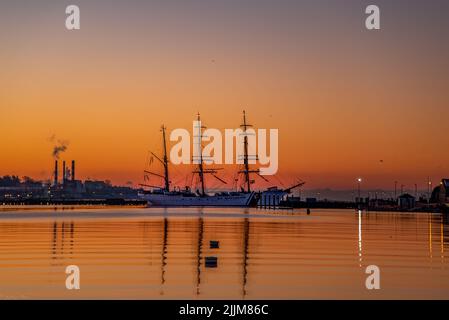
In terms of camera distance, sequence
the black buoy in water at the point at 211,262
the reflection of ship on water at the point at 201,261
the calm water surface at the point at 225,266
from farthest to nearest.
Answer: the black buoy in water at the point at 211,262 < the reflection of ship on water at the point at 201,261 < the calm water surface at the point at 225,266

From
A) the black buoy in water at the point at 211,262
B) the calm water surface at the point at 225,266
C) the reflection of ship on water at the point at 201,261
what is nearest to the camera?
the calm water surface at the point at 225,266

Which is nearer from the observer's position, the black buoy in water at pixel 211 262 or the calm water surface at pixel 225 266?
the calm water surface at pixel 225 266

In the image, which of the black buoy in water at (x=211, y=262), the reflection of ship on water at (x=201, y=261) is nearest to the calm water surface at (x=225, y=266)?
the reflection of ship on water at (x=201, y=261)

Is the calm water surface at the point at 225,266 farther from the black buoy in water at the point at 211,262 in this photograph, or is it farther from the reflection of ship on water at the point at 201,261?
the black buoy in water at the point at 211,262

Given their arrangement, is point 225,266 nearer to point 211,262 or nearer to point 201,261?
point 211,262

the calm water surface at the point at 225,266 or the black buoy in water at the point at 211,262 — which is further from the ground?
the black buoy in water at the point at 211,262

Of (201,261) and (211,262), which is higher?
(211,262)

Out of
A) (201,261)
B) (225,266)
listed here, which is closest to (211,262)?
(225,266)

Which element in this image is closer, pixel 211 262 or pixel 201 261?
pixel 211 262

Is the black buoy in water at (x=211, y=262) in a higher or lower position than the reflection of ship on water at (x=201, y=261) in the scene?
higher

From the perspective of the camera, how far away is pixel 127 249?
42875 millimetres

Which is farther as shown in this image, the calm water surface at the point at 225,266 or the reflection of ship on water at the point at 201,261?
the reflection of ship on water at the point at 201,261
